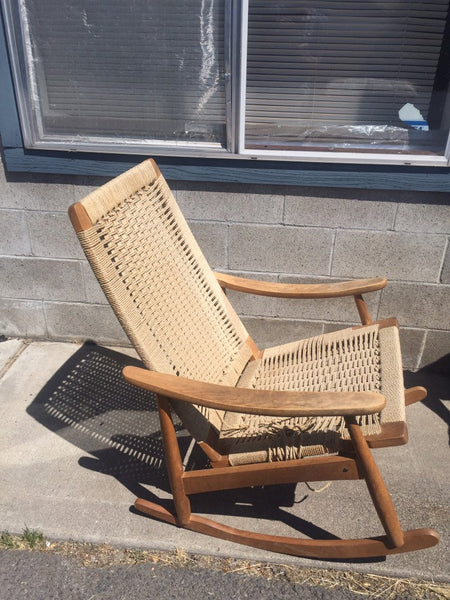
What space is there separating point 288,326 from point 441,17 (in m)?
1.51

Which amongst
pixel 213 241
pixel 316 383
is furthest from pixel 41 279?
pixel 316 383

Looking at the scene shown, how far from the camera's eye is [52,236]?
273cm

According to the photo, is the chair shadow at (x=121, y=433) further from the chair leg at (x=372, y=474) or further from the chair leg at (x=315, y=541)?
the chair leg at (x=372, y=474)

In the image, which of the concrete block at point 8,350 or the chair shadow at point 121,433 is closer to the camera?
the chair shadow at point 121,433

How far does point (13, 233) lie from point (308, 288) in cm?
152

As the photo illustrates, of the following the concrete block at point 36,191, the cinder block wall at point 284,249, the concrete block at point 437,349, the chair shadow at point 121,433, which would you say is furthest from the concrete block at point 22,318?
→ the concrete block at point 437,349

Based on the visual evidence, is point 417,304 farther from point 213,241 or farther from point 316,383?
point 213,241

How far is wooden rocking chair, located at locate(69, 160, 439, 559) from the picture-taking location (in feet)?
5.27

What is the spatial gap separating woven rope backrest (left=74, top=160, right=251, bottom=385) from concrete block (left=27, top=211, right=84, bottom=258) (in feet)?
2.50

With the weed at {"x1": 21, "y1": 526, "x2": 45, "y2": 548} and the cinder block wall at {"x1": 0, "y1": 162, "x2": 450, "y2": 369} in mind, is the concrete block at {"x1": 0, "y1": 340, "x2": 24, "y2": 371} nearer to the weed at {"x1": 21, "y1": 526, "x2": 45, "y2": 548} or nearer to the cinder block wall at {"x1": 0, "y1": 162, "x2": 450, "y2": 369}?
the cinder block wall at {"x1": 0, "y1": 162, "x2": 450, "y2": 369}

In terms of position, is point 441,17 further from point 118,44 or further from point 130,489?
point 130,489

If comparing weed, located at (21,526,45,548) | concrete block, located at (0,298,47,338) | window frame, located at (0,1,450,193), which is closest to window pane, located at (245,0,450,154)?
window frame, located at (0,1,450,193)

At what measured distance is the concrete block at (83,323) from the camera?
2891 mm

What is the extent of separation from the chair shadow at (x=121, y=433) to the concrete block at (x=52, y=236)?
21.6 inches
